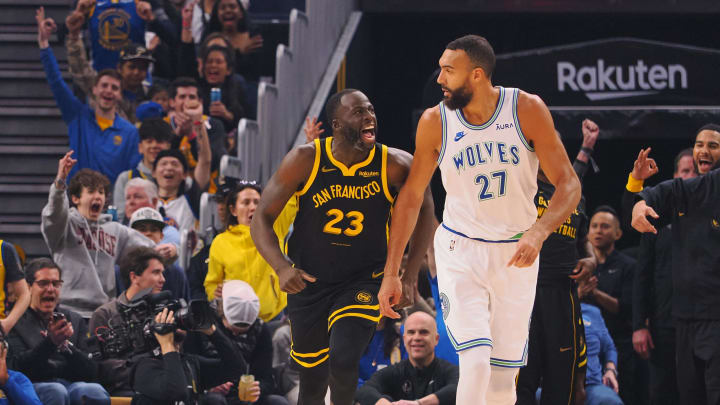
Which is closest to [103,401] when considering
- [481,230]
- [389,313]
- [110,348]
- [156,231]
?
[110,348]

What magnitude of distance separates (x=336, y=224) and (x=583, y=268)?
2.47 m

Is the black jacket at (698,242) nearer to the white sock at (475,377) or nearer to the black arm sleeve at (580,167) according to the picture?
the black arm sleeve at (580,167)

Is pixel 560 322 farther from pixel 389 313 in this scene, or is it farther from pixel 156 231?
pixel 156 231

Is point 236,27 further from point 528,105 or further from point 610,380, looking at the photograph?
point 528,105

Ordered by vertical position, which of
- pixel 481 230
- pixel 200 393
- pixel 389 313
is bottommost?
pixel 200 393

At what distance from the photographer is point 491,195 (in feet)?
19.5

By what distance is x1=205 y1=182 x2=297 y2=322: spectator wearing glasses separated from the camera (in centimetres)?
912

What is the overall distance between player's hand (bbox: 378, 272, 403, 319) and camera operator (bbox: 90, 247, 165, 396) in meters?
2.67

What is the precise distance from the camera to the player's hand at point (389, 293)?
6.12 metres

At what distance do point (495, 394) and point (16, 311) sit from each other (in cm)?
390

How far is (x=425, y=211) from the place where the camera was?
22.0 ft

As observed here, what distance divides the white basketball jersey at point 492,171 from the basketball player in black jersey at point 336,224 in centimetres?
64

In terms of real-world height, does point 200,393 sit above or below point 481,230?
below

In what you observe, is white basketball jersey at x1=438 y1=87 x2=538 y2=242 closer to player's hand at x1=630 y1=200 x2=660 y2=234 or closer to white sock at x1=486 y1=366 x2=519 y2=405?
white sock at x1=486 y1=366 x2=519 y2=405
